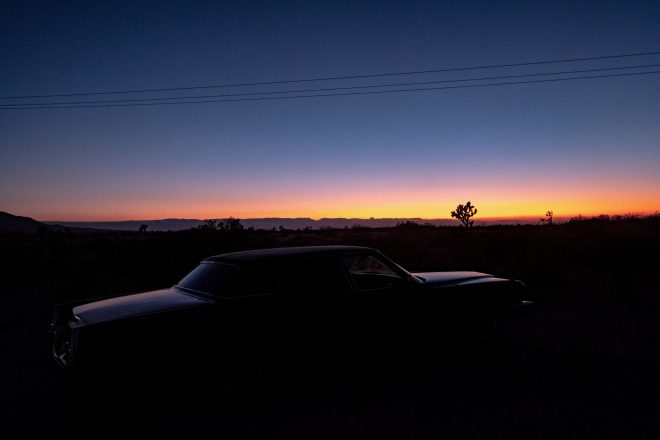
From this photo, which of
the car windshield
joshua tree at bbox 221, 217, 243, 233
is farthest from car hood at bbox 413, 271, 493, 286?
joshua tree at bbox 221, 217, 243, 233

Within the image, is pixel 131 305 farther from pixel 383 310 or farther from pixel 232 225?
pixel 232 225

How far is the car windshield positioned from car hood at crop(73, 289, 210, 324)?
0.12 meters

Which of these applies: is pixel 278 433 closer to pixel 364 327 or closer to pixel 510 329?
pixel 364 327

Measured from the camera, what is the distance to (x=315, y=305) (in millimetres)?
4461

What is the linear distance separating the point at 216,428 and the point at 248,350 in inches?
28.1

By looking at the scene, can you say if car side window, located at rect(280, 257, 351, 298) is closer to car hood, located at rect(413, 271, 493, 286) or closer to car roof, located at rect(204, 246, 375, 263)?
car roof, located at rect(204, 246, 375, 263)

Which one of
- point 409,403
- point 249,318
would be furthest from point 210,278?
point 409,403

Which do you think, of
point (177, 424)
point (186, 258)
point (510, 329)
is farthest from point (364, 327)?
point (186, 258)

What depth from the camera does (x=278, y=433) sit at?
3.54 meters

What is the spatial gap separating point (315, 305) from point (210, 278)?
1141 millimetres

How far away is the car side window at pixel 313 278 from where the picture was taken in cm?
443

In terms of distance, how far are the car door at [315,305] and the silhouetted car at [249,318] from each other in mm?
10

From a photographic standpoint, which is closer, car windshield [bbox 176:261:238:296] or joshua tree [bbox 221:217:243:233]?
car windshield [bbox 176:261:238:296]

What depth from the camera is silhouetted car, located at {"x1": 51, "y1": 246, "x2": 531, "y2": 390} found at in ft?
12.2
